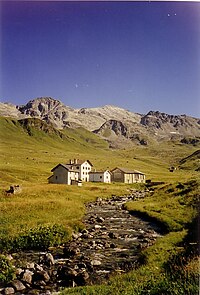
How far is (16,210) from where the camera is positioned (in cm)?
4175

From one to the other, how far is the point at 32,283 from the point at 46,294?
2059 mm

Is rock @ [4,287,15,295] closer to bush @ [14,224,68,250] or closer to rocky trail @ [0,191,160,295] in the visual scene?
rocky trail @ [0,191,160,295]

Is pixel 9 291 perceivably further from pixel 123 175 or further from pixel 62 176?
pixel 123 175

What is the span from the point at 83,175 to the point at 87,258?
106 metres

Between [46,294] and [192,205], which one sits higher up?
[192,205]

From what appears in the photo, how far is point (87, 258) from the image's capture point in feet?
86.3

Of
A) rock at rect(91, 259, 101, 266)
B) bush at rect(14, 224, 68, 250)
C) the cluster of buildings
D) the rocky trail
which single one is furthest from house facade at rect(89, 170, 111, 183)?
rock at rect(91, 259, 101, 266)

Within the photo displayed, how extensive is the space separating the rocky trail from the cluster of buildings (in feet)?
232

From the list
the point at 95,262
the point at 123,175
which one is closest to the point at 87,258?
the point at 95,262

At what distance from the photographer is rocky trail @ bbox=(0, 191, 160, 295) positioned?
20.6 metres

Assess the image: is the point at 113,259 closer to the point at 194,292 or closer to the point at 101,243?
the point at 101,243

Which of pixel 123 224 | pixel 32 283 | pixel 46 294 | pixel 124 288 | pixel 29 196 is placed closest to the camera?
pixel 124 288

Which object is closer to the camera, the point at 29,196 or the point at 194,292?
the point at 194,292

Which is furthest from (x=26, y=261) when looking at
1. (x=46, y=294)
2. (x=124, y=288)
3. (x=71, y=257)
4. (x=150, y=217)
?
(x=150, y=217)
